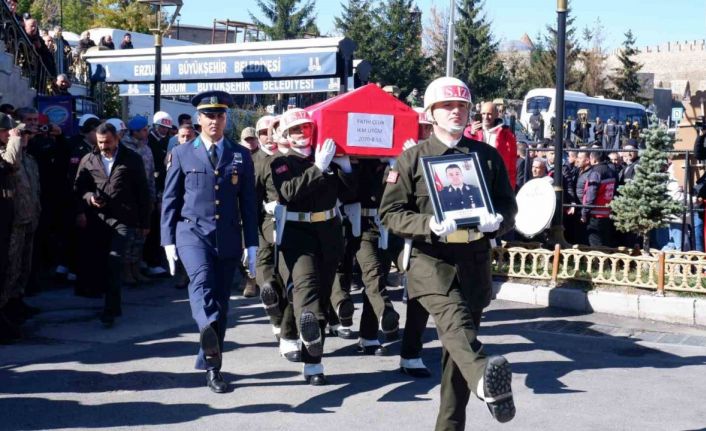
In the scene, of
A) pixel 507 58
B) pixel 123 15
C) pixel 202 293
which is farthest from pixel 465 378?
pixel 507 58

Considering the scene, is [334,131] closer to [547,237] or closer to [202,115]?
[202,115]

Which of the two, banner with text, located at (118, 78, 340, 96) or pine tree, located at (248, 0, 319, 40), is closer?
banner with text, located at (118, 78, 340, 96)

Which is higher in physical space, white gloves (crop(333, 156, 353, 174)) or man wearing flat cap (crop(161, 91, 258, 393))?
white gloves (crop(333, 156, 353, 174))

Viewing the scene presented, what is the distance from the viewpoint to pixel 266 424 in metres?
6.05

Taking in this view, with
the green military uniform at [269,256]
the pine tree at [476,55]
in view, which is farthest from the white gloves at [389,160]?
the pine tree at [476,55]

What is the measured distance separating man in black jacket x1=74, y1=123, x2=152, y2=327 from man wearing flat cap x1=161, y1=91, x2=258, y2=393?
234 centimetres

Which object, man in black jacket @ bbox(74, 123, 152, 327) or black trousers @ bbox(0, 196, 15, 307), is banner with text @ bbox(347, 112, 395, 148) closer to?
man in black jacket @ bbox(74, 123, 152, 327)

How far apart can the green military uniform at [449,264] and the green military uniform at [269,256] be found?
202cm

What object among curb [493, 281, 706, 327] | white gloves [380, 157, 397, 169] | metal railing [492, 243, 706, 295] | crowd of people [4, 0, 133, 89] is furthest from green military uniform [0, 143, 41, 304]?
crowd of people [4, 0, 133, 89]

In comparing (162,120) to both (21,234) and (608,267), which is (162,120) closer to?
(21,234)

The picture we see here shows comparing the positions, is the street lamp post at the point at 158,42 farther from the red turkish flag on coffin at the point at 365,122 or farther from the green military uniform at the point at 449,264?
the green military uniform at the point at 449,264

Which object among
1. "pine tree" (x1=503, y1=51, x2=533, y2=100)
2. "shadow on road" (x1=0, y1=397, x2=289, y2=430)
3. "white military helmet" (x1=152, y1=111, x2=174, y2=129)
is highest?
"pine tree" (x1=503, y1=51, x2=533, y2=100)

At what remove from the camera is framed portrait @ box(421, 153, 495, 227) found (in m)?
5.45

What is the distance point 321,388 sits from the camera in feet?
22.9
